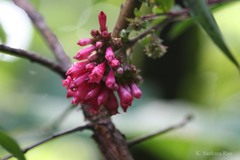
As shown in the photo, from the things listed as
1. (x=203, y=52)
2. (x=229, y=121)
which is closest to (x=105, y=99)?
(x=229, y=121)

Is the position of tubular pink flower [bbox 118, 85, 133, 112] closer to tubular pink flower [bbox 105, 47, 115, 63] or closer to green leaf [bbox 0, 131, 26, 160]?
tubular pink flower [bbox 105, 47, 115, 63]

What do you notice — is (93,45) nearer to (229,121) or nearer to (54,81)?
(229,121)

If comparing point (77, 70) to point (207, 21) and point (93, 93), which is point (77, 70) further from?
point (207, 21)

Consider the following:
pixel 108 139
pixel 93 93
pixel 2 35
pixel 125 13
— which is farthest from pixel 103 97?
pixel 2 35

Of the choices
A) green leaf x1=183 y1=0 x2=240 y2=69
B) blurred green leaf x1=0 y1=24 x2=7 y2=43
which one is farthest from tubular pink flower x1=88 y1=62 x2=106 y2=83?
blurred green leaf x1=0 y1=24 x2=7 y2=43

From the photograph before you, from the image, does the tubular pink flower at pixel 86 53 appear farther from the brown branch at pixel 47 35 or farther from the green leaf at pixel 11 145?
the brown branch at pixel 47 35

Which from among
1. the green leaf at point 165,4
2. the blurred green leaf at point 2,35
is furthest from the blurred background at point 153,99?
the green leaf at point 165,4
